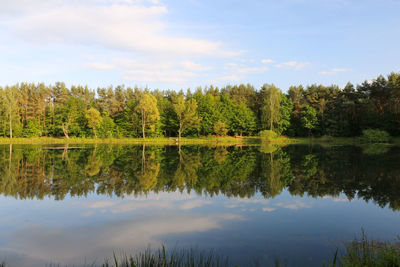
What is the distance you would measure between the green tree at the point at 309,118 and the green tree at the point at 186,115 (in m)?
28.7

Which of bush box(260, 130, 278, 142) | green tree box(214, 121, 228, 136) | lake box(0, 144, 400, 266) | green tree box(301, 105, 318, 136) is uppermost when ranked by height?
green tree box(301, 105, 318, 136)

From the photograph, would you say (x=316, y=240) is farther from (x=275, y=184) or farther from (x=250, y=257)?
(x=275, y=184)

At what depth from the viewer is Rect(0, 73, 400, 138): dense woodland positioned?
67375 mm

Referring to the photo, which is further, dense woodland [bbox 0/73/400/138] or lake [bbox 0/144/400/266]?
dense woodland [bbox 0/73/400/138]

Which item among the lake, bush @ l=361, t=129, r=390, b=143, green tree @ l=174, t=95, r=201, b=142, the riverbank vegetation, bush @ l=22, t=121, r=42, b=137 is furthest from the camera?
bush @ l=22, t=121, r=42, b=137

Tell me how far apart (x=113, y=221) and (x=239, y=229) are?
4922 mm

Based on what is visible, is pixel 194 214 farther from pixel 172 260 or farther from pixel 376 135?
pixel 376 135

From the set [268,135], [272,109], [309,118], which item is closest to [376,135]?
[309,118]

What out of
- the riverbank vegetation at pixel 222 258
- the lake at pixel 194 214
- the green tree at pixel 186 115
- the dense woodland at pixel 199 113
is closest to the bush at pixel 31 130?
the dense woodland at pixel 199 113

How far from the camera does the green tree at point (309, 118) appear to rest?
2876 inches

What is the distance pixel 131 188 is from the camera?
16.5 meters

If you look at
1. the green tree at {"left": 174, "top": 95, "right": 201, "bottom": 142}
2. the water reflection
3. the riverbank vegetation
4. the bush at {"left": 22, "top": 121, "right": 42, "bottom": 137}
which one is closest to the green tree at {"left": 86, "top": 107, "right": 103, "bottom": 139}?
the bush at {"left": 22, "top": 121, "right": 42, "bottom": 137}

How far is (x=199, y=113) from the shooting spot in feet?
261

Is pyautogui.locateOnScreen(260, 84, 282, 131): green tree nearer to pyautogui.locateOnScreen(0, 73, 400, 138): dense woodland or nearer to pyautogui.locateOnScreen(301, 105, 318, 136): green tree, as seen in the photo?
pyautogui.locateOnScreen(0, 73, 400, 138): dense woodland
